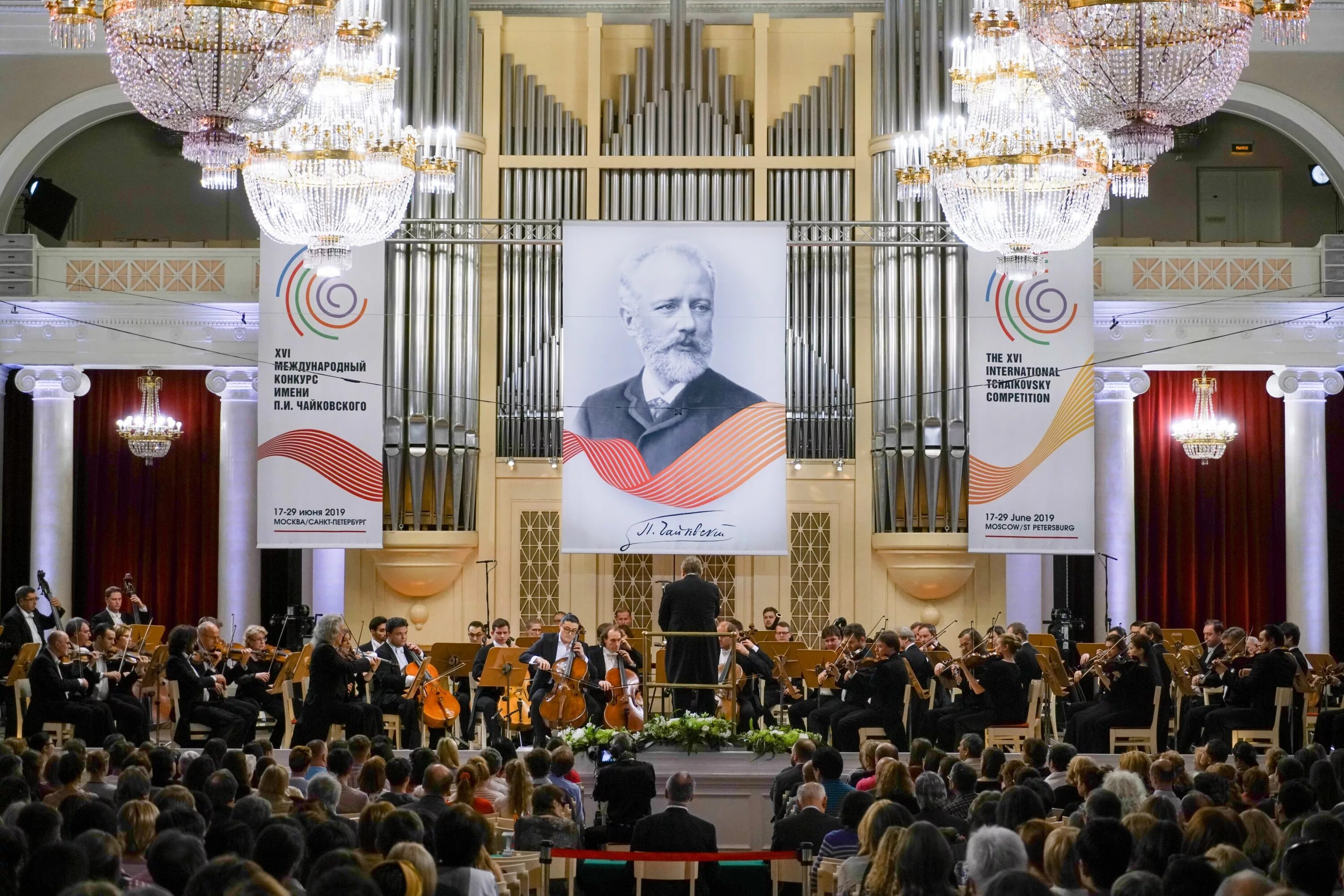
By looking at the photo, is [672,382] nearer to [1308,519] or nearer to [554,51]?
[554,51]

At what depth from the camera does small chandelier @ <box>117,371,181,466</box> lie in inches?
684

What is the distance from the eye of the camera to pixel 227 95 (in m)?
7.75

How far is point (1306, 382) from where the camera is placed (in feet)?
54.1

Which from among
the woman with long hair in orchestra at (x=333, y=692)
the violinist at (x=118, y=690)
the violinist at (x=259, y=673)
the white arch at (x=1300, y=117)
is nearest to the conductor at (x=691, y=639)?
the woman with long hair in orchestra at (x=333, y=692)

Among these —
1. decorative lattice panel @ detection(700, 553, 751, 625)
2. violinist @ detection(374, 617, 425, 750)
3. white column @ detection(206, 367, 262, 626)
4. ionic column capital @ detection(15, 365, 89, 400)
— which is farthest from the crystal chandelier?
ionic column capital @ detection(15, 365, 89, 400)

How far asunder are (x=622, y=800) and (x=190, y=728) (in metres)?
4.93

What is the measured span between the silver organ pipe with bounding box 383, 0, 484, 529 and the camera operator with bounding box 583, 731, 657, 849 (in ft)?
24.2

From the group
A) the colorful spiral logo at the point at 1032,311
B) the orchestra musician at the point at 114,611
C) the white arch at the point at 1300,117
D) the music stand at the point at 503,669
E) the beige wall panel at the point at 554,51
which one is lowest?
the music stand at the point at 503,669

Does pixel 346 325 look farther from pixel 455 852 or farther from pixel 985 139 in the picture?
pixel 455 852

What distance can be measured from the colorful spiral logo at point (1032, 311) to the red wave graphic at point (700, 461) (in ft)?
7.34

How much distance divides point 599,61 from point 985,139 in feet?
21.2

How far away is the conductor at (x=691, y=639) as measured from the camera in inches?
481

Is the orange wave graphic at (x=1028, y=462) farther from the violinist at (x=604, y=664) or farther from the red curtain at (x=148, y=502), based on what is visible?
the red curtain at (x=148, y=502)

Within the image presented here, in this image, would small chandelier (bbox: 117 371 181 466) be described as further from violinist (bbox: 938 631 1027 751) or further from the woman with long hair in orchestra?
violinist (bbox: 938 631 1027 751)
